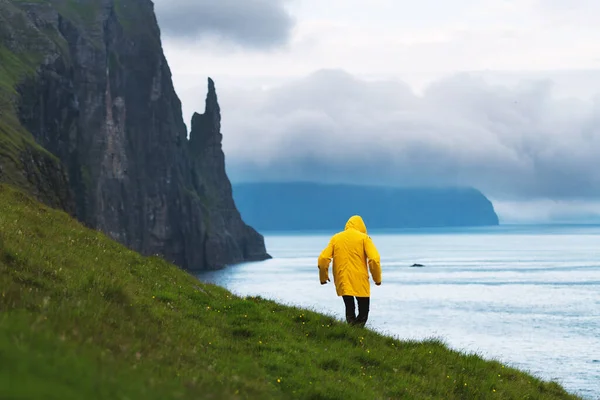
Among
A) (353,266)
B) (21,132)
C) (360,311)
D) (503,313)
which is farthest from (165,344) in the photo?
(503,313)

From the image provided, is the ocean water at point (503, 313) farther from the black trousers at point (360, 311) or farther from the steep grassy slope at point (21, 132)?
the steep grassy slope at point (21, 132)

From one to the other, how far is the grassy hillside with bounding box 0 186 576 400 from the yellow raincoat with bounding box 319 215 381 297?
1.02m

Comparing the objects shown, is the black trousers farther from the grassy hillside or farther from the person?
the grassy hillside

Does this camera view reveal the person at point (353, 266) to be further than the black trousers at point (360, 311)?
No

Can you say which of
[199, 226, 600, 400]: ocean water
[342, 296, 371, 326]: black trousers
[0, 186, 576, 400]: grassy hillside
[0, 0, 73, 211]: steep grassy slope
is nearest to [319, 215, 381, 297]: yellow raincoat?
[342, 296, 371, 326]: black trousers

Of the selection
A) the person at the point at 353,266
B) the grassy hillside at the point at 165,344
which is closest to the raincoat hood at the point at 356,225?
the person at the point at 353,266

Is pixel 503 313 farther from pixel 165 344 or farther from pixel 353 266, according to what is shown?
pixel 165 344

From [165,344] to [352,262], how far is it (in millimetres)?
7669

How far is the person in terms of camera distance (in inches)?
681

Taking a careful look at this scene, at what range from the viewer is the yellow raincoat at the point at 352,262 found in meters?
17.3

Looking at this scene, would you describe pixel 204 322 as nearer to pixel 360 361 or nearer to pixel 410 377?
pixel 360 361

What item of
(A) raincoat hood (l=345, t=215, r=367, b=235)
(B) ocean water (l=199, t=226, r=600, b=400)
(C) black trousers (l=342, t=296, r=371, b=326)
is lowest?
(B) ocean water (l=199, t=226, r=600, b=400)

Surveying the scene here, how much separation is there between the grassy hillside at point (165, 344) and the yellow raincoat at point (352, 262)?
102 centimetres

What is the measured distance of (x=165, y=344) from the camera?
416 inches
